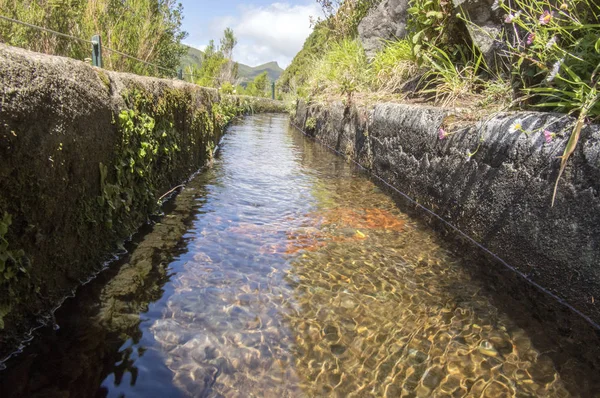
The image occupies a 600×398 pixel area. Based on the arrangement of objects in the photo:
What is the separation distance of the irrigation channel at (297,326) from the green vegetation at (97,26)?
386cm

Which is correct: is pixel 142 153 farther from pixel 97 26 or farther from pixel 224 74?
pixel 224 74

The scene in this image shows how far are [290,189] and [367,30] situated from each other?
5735mm

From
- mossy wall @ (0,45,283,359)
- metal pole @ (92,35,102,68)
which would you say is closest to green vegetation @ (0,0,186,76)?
metal pole @ (92,35,102,68)

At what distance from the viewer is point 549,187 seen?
2602 mm

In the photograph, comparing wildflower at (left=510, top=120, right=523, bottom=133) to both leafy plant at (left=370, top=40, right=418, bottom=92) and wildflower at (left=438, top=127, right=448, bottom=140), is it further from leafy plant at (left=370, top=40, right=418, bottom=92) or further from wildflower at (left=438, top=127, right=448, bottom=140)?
leafy plant at (left=370, top=40, right=418, bottom=92)

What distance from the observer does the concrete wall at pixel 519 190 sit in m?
2.33

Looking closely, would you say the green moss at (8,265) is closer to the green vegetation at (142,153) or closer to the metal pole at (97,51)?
the green vegetation at (142,153)

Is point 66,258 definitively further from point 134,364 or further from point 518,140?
point 518,140

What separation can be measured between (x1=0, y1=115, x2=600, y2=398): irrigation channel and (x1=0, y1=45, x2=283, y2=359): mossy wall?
0.18 m

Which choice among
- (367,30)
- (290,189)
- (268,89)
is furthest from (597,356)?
(268,89)

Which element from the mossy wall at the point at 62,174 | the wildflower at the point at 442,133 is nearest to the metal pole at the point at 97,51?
the mossy wall at the point at 62,174

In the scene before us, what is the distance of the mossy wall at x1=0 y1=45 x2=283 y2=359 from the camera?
5.80ft

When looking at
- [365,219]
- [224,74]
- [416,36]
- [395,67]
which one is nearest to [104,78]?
[365,219]

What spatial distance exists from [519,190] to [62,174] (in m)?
2.78
